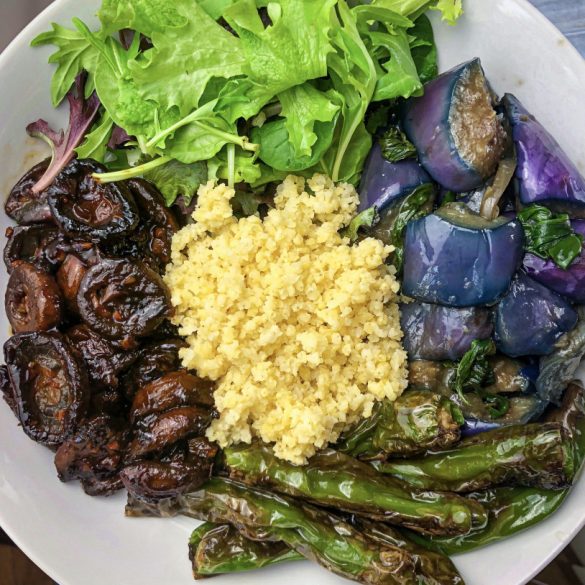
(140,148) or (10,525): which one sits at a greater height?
(140,148)

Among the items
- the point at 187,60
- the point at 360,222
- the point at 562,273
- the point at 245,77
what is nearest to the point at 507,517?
the point at 562,273

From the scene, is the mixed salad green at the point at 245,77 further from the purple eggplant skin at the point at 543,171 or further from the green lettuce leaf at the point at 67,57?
the purple eggplant skin at the point at 543,171

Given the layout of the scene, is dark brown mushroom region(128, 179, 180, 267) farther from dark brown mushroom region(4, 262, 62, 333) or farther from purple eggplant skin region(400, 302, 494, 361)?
purple eggplant skin region(400, 302, 494, 361)

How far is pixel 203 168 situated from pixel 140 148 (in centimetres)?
23

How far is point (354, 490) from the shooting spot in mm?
2137

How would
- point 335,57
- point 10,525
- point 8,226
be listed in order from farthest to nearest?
point 8,226, point 10,525, point 335,57

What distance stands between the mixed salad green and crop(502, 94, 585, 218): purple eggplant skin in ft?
1.19

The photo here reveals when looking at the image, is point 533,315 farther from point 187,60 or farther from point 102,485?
point 102,485

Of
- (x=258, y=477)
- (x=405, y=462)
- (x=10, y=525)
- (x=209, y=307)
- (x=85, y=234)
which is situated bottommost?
(x=405, y=462)

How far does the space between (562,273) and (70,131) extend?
172 cm

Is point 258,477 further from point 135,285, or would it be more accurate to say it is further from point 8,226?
point 8,226

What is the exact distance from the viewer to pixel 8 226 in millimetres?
2400

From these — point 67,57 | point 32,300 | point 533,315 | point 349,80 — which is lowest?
point 533,315

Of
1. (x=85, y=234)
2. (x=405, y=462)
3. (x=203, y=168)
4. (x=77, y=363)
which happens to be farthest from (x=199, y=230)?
(x=405, y=462)
